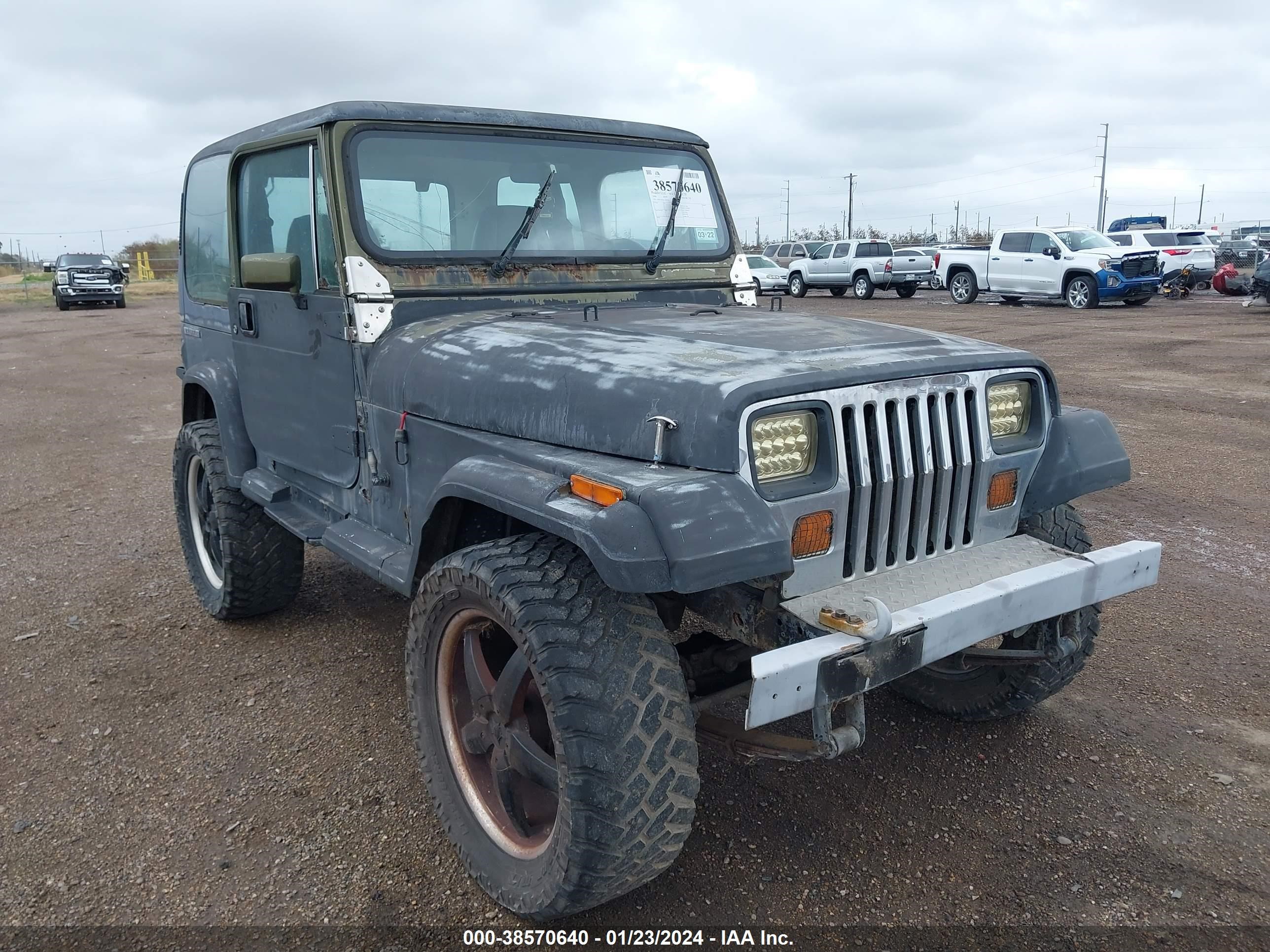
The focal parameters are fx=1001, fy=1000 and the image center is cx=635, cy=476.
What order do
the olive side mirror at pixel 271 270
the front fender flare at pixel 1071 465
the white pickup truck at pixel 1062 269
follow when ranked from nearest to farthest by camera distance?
the front fender flare at pixel 1071 465 < the olive side mirror at pixel 271 270 < the white pickup truck at pixel 1062 269

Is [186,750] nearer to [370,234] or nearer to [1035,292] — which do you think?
[370,234]

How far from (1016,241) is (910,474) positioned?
847 inches

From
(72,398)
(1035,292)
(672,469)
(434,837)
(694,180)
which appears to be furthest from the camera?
(1035,292)

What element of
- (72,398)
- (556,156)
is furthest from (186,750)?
(72,398)

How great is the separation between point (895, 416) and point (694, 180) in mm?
1936

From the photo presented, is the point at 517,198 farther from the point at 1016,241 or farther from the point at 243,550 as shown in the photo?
the point at 1016,241

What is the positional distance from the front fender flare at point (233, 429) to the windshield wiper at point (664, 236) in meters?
1.83

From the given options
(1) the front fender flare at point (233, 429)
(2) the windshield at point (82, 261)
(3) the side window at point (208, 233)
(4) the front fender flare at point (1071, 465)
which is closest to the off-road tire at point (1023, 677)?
(4) the front fender flare at point (1071, 465)

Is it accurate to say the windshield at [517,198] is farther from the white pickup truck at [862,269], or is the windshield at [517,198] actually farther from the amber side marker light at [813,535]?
the white pickup truck at [862,269]

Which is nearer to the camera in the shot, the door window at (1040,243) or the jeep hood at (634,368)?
the jeep hood at (634,368)

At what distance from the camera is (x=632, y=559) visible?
2092mm

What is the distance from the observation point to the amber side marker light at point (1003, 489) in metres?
2.82

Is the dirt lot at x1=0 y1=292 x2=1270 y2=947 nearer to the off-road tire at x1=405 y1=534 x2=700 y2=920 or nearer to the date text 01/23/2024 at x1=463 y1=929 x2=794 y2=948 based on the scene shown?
the date text 01/23/2024 at x1=463 y1=929 x2=794 y2=948

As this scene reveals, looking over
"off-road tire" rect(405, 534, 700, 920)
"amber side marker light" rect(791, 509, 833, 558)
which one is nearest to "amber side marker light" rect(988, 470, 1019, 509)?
"amber side marker light" rect(791, 509, 833, 558)
